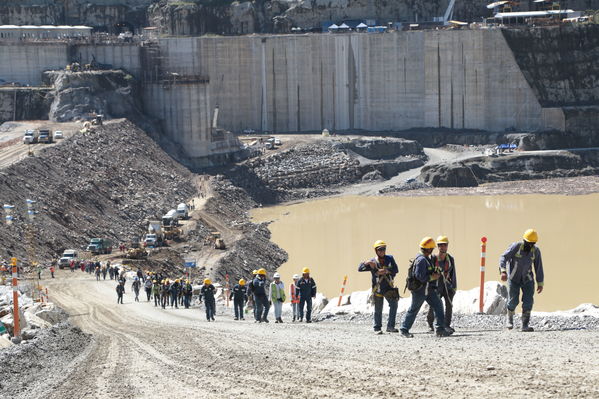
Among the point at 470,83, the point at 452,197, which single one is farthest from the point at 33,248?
the point at 470,83

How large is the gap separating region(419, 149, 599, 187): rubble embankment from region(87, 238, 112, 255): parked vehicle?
3124 cm

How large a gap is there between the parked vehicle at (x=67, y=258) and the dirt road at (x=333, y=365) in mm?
22142

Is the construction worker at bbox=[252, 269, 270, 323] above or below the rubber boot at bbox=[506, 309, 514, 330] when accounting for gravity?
below

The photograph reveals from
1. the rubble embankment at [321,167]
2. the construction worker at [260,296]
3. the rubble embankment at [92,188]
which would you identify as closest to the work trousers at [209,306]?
the construction worker at [260,296]

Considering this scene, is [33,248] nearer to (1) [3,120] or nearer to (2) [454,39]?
(1) [3,120]

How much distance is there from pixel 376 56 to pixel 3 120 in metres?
29.2

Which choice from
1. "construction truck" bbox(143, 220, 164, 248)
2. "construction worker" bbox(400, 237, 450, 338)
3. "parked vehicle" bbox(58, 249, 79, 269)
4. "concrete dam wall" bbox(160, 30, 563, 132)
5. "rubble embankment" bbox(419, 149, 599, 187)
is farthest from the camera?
"concrete dam wall" bbox(160, 30, 563, 132)

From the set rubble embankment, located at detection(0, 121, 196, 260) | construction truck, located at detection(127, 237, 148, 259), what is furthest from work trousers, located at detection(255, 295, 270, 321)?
construction truck, located at detection(127, 237, 148, 259)

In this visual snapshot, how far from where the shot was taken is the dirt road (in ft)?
43.5

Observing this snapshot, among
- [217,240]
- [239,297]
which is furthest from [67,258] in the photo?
[239,297]

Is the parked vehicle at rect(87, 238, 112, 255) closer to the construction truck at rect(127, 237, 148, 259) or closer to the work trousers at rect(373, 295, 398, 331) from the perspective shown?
the construction truck at rect(127, 237, 148, 259)

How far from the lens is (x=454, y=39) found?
85188 mm

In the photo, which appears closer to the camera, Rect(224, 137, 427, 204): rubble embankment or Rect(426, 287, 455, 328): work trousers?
Rect(426, 287, 455, 328): work trousers

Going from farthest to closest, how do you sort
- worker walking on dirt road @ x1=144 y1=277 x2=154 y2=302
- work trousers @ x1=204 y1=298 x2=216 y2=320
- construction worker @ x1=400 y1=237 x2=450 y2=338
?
worker walking on dirt road @ x1=144 y1=277 x2=154 y2=302 < work trousers @ x1=204 y1=298 x2=216 y2=320 < construction worker @ x1=400 y1=237 x2=450 y2=338
